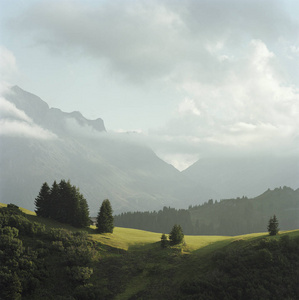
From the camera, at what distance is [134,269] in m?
49.1

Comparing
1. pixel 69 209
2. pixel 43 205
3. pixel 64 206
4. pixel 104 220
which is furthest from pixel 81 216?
pixel 43 205

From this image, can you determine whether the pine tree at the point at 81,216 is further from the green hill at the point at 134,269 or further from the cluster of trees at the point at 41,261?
the green hill at the point at 134,269

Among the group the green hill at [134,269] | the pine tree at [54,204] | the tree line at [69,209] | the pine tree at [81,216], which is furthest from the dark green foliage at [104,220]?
the pine tree at [54,204]

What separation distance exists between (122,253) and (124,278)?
1037cm

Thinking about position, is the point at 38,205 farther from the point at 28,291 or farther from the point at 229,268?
the point at 229,268

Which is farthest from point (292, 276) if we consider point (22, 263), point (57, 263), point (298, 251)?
point (22, 263)

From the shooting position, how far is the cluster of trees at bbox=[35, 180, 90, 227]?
70.3 metres

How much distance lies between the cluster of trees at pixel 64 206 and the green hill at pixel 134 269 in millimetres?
12308

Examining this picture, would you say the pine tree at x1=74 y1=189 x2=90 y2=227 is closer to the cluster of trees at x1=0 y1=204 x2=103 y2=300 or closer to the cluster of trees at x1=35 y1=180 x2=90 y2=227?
the cluster of trees at x1=35 y1=180 x2=90 y2=227

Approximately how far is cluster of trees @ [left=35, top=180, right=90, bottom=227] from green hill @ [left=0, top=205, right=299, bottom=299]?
12308 millimetres

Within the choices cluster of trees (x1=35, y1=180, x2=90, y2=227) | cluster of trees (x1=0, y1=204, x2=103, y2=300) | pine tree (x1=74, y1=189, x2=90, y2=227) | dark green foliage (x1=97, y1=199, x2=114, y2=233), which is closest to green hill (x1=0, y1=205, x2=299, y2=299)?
cluster of trees (x1=0, y1=204, x2=103, y2=300)

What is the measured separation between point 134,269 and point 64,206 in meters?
30.5

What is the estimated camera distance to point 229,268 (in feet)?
136

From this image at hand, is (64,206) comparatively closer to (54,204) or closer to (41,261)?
(54,204)
